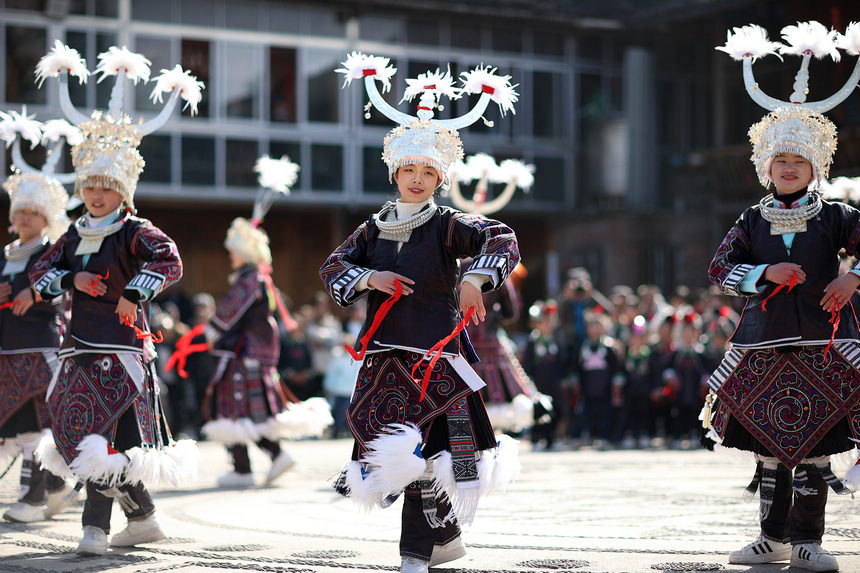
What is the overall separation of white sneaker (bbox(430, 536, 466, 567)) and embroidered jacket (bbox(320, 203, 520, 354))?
898 millimetres

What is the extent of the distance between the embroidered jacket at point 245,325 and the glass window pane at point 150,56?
1385 centimetres

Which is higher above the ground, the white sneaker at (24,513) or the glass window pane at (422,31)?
the glass window pane at (422,31)

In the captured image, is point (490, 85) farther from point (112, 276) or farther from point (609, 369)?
point (609, 369)

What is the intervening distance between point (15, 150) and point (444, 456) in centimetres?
417

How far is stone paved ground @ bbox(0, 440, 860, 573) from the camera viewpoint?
5.86 meters

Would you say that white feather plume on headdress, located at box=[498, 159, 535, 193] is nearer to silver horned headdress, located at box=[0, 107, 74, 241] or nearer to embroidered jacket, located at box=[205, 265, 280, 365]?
embroidered jacket, located at box=[205, 265, 280, 365]

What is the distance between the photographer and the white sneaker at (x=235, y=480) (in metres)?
10.1

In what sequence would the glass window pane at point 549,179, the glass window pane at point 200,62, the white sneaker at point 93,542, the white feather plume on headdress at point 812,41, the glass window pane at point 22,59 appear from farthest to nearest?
the glass window pane at point 549,179 < the glass window pane at point 200,62 < the glass window pane at point 22,59 < the white sneaker at point 93,542 < the white feather plume on headdress at point 812,41

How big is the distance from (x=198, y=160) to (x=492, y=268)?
19.1 m

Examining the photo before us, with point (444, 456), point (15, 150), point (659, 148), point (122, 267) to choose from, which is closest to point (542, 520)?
point (444, 456)

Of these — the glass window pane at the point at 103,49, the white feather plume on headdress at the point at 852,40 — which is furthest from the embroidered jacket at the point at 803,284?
the glass window pane at the point at 103,49

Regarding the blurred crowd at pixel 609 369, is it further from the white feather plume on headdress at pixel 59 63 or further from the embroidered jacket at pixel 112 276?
the embroidered jacket at pixel 112 276

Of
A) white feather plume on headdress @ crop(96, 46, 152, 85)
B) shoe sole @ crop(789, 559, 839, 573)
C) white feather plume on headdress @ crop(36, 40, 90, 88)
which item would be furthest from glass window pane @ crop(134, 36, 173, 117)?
shoe sole @ crop(789, 559, 839, 573)

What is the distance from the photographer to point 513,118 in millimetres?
26484
